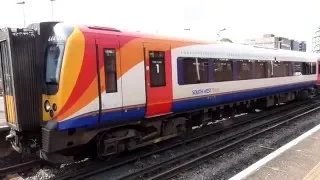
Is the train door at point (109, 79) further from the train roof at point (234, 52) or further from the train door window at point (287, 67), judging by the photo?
the train door window at point (287, 67)

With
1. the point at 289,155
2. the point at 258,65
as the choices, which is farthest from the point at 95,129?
the point at 258,65

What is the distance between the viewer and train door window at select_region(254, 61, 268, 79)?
46.7 feet

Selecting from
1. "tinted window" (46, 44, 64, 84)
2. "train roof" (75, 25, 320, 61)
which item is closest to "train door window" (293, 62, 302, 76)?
"train roof" (75, 25, 320, 61)

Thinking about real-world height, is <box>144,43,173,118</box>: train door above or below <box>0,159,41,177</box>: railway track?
above

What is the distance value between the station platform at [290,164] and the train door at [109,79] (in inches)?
118

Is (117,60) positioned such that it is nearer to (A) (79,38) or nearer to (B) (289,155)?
(A) (79,38)

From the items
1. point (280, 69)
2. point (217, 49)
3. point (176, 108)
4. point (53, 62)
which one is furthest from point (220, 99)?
point (280, 69)

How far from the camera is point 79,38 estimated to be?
721cm

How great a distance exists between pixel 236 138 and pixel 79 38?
654cm

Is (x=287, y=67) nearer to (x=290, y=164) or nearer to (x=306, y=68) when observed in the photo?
(x=306, y=68)

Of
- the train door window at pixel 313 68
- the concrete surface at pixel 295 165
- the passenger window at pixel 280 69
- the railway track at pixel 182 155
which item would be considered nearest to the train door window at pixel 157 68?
the railway track at pixel 182 155

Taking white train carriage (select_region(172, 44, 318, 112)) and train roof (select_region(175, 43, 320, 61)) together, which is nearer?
white train carriage (select_region(172, 44, 318, 112))

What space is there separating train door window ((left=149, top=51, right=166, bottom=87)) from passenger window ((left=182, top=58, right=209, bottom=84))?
3.25ft

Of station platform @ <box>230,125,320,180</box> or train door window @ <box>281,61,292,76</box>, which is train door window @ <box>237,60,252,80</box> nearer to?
station platform @ <box>230,125,320,180</box>
